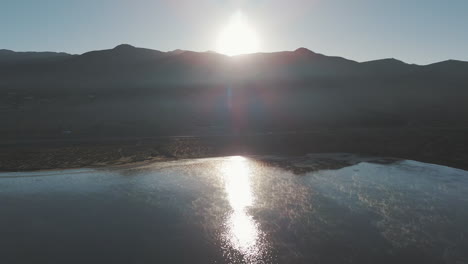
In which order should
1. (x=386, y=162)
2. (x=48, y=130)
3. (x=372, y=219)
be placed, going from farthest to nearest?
(x=48, y=130) → (x=386, y=162) → (x=372, y=219)

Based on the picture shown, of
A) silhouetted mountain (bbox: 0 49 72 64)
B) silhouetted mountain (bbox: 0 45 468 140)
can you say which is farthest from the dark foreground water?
silhouetted mountain (bbox: 0 49 72 64)

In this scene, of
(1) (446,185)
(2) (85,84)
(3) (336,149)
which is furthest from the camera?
(2) (85,84)

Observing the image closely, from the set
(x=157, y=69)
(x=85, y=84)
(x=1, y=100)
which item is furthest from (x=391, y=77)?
(x=1, y=100)

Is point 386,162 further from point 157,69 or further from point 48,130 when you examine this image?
point 157,69

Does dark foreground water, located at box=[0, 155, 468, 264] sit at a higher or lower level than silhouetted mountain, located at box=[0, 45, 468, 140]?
lower

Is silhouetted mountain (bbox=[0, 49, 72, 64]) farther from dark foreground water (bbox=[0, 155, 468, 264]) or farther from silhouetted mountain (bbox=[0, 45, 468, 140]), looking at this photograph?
dark foreground water (bbox=[0, 155, 468, 264])

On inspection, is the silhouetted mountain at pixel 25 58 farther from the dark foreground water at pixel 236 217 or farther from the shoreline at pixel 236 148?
the dark foreground water at pixel 236 217
